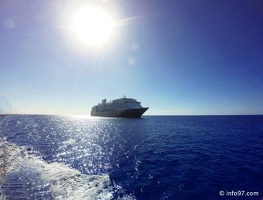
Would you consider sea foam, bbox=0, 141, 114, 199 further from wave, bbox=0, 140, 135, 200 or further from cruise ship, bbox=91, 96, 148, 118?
cruise ship, bbox=91, 96, 148, 118

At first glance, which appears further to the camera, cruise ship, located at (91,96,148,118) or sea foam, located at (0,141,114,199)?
cruise ship, located at (91,96,148,118)

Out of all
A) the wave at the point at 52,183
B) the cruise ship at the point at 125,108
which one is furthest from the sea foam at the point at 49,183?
the cruise ship at the point at 125,108

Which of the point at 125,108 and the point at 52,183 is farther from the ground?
the point at 125,108

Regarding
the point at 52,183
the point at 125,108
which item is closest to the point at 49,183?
the point at 52,183

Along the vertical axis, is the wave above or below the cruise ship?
below

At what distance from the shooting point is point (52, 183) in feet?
39.0

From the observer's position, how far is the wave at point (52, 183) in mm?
9953

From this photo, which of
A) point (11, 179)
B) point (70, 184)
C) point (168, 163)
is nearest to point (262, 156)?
point (168, 163)

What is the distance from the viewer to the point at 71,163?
56.4 ft

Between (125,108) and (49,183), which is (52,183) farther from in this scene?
(125,108)

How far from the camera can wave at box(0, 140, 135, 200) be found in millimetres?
9953

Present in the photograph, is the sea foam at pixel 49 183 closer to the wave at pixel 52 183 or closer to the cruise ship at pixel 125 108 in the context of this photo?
the wave at pixel 52 183

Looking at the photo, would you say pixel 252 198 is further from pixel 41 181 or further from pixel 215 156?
pixel 41 181

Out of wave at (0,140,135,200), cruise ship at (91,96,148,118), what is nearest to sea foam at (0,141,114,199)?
wave at (0,140,135,200)
